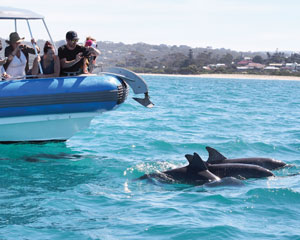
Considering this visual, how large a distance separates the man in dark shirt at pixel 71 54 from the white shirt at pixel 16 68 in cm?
Result: 84

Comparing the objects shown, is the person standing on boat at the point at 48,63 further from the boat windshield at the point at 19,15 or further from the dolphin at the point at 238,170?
the dolphin at the point at 238,170

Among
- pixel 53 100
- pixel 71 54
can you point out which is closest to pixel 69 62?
pixel 71 54

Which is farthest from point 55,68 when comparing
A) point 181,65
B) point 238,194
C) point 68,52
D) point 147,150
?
point 181,65

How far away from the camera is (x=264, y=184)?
868cm

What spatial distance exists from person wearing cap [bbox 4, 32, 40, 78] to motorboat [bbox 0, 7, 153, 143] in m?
0.46

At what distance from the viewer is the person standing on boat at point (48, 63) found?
10.6m

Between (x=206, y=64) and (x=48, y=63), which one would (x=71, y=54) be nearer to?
(x=48, y=63)

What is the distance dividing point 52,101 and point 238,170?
397cm

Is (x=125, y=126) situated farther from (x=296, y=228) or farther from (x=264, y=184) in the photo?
(x=296, y=228)

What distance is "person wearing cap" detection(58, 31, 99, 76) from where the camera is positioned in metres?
10.4

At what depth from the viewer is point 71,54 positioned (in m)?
10.6

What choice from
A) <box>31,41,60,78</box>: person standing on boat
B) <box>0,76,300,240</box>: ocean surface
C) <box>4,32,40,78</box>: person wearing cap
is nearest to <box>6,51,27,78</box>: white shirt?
<box>4,32,40,78</box>: person wearing cap

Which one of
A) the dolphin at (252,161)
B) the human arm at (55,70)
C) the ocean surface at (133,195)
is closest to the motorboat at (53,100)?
the human arm at (55,70)

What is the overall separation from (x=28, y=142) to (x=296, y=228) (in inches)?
259
